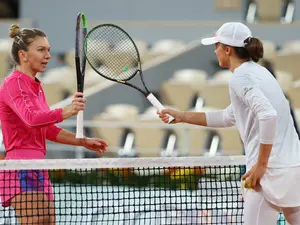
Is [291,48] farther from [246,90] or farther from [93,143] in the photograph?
[246,90]

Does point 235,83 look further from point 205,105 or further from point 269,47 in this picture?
point 269,47

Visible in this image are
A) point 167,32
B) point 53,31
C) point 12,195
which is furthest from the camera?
point 53,31

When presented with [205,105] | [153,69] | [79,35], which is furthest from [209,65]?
[79,35]

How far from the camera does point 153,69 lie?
1028 cm

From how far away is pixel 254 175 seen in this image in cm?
399

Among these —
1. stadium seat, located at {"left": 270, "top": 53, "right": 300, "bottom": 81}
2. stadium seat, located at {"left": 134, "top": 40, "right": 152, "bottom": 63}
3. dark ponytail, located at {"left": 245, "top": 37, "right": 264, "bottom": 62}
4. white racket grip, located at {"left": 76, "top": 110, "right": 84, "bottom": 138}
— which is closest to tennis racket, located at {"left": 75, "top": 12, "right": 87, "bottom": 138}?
white racket grip, located at {"left": 76, "top": 110, "right": 84, "bottom": 138}

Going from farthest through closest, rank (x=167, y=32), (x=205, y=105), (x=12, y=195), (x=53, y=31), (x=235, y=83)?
(x=53, y=31) → (x=167, y=32) → (x=205, y=105) → (x=12, y=195) → (x=235, y=83)

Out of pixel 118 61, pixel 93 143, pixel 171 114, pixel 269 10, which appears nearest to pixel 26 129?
pixel 93 143

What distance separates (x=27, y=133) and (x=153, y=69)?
19.6 ft

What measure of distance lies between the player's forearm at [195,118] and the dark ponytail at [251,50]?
0.55 metres

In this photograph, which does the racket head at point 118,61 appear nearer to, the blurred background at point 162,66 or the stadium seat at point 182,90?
the blurred background at point 162,66

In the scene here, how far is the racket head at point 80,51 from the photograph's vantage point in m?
4.45

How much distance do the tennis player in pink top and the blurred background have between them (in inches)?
140

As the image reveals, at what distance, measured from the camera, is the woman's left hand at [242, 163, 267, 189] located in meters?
3.97
